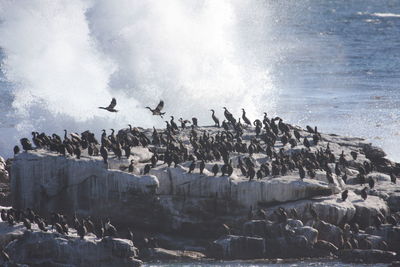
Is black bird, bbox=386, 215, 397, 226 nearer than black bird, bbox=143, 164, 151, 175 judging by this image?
Yes

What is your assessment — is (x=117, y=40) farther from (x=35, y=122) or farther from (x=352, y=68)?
(x=352, y=68)

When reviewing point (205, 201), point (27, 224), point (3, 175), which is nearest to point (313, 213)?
point (205, 201)

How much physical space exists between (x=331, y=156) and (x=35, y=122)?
79.8 feet

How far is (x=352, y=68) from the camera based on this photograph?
9012 centimetres

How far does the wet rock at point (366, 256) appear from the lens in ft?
112

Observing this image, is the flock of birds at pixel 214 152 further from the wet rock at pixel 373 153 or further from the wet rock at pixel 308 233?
the wet rock at pixel 373 153

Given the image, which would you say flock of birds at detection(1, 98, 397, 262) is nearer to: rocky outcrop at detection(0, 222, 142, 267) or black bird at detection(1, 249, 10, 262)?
rocky outcrop at detection(0, 222, 142, 267)

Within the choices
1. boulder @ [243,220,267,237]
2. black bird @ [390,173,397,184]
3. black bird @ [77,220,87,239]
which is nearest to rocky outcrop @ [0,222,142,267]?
black bird @ [77,220,87,239]

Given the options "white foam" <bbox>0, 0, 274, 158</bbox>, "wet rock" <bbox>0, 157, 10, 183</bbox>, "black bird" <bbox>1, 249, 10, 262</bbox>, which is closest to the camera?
"black bird" <bbox>1, 249, 10, 262</bbox>

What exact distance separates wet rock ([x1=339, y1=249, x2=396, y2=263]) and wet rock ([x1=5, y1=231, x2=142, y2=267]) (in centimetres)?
682

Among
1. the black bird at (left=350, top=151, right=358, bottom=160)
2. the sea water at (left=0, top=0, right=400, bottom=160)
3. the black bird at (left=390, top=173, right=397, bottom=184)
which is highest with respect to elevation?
the sea water at (left=0, top=0, right=400, bottom=160)

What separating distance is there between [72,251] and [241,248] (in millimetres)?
5594

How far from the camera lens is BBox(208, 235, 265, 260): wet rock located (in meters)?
34.5

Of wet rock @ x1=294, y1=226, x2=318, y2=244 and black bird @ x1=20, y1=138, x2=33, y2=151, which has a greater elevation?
black bird @ x1=20, y1=138, x2=33, y2=151
